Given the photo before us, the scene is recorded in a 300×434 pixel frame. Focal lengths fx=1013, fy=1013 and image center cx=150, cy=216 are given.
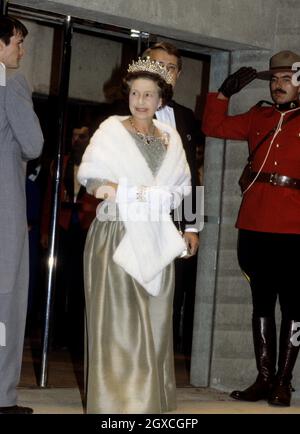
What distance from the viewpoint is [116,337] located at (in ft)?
13.2

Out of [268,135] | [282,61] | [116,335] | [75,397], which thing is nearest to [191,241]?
[116,335]

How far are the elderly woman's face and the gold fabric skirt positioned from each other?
1.51 ft

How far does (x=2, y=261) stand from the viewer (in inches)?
153

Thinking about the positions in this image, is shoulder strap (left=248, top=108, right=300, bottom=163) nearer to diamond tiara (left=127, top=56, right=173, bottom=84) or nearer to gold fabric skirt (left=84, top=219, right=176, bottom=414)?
diamond tiara (left=127, top=56, right=173, bottom=84)

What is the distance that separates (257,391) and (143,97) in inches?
63.4

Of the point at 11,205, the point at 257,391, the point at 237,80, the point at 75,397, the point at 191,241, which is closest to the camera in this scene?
the point at 11,205

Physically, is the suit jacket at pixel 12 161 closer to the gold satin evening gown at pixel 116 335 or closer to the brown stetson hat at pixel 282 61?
the gold satin evening gown at pixel 116 335

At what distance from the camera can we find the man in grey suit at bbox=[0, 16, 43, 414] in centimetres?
387

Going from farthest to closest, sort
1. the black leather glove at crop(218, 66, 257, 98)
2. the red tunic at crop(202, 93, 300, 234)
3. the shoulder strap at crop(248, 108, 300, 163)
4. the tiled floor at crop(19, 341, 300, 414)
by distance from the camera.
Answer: the black leather glove at crop(218, 66, 257, 98)
the shoulder strap at crop(248, 108, 300, 163)
the red tunic at crop(202, 93, 300, 234)
the tiled floor at crop(19, 341, 300, 414)

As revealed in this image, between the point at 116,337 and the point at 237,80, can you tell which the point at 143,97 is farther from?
the point at 237,80

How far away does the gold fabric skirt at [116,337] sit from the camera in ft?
13.1

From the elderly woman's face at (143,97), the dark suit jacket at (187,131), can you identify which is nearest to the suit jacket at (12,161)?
the elderly woman's face at (143,97)

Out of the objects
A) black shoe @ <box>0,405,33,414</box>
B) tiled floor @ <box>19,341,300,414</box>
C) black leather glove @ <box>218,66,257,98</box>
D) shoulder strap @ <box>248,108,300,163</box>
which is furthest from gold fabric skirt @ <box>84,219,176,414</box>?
black leather glove @ <box>218,66,257,98</box>
